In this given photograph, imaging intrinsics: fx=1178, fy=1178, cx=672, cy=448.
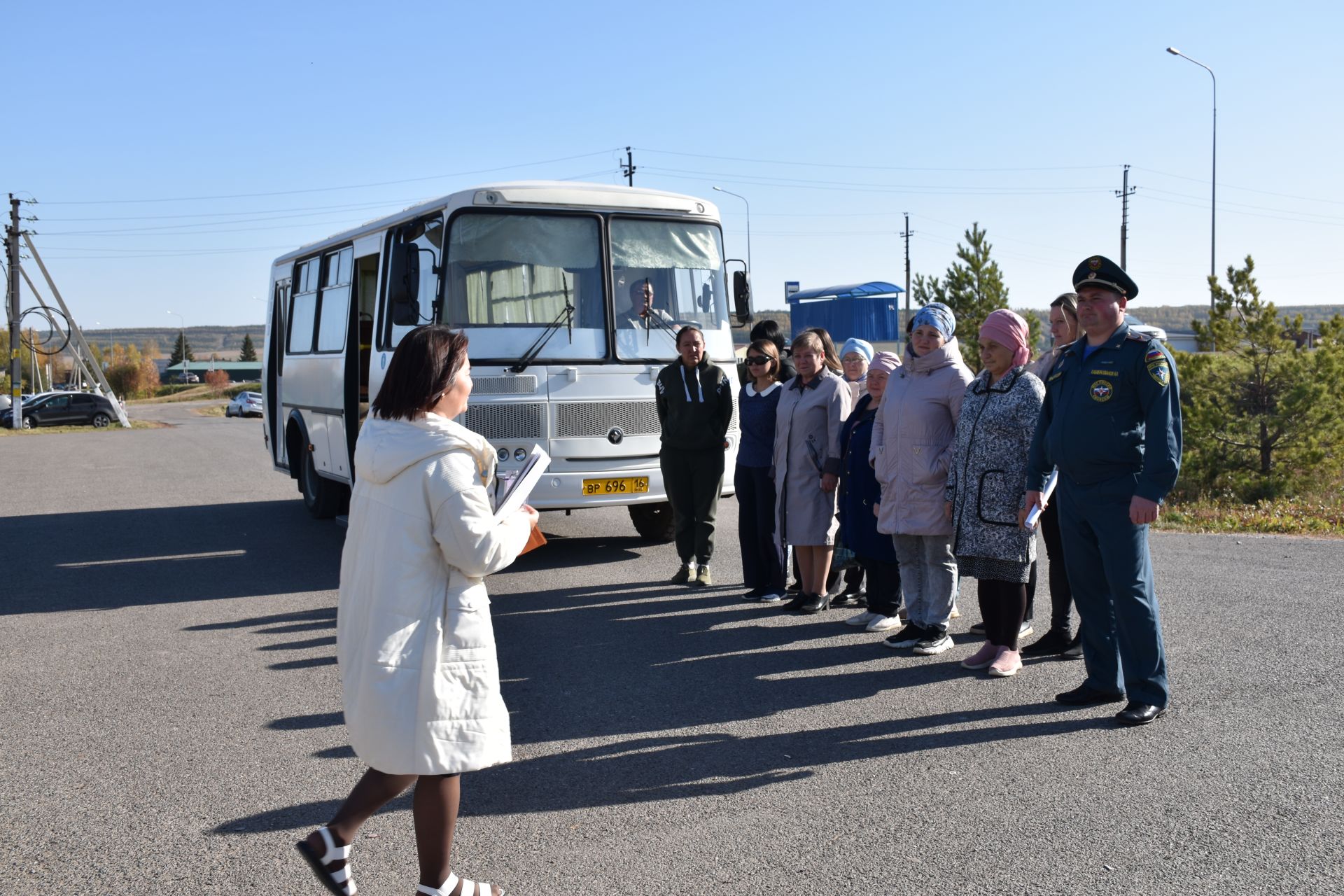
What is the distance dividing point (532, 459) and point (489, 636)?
557mm

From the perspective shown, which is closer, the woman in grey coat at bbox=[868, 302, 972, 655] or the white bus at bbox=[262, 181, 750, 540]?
the woman in grey coat at bbox=[868, 302, 972, 655]

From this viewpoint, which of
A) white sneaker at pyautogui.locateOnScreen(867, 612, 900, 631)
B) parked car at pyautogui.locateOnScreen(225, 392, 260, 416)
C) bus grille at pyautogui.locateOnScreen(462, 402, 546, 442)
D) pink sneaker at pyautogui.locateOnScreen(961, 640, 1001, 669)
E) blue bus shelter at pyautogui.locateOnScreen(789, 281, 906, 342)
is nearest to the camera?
pink sneaker at pyautogui.locateOnScreen(961, 640, 1001, 669)

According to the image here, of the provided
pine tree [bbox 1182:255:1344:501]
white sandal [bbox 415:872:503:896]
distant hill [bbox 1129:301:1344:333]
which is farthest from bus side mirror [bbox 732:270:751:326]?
distant hill [bbox 1129:301:1344:333]

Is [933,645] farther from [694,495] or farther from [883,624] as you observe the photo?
[694,495]

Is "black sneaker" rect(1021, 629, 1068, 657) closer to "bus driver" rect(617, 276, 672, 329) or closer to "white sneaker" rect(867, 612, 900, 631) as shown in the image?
"white sneaker" rect(867, 612, 900, 631)

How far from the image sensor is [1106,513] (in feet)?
18.1

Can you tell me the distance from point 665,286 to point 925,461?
438 centimetres

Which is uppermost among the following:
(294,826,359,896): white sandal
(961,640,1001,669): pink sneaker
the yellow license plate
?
the yellow license plate

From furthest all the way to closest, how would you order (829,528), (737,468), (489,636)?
(737,468) → (829,528) → (489,636)

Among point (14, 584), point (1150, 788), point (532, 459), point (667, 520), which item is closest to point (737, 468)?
point (667, 520)

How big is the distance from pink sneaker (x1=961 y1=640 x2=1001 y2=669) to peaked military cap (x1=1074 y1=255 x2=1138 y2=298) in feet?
6.75

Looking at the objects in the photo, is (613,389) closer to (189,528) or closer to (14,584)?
(14,584)

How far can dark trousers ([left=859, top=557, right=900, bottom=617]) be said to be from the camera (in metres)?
7.53

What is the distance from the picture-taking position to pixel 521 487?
3520 mm
